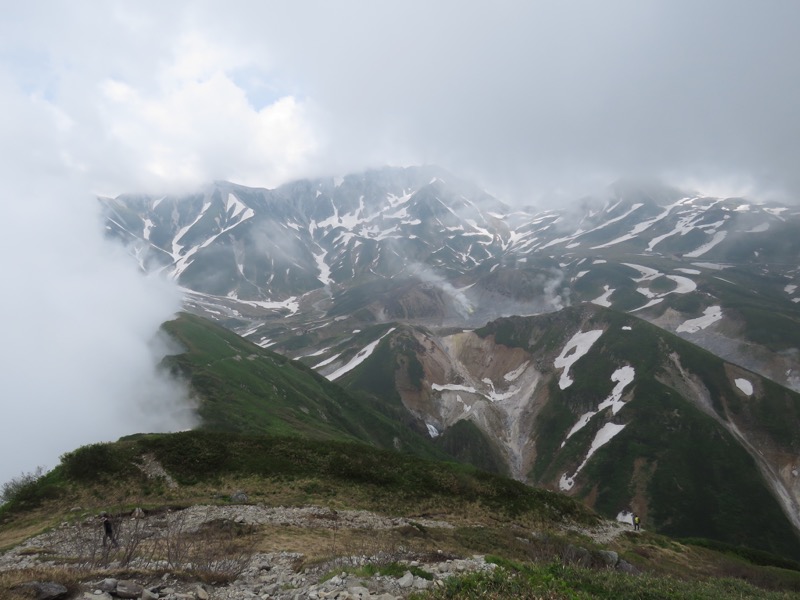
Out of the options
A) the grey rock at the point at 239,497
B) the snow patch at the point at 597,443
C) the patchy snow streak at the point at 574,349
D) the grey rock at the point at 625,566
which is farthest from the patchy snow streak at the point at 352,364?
the grey rock at the point at 625,566

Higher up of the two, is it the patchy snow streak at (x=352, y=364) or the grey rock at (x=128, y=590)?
the patchy snow streak at (x=352, y=364)

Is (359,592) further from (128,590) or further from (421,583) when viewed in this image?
(128,590)

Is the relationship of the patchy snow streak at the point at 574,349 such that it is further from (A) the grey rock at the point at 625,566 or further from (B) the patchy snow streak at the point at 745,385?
(A) the grey rock at the point at 625,566

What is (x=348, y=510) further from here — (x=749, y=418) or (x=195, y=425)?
(x=749, y=418)

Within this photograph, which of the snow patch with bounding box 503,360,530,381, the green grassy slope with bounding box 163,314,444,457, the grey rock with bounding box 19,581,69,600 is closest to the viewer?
the grey rock with bounding box 19,581,69,600

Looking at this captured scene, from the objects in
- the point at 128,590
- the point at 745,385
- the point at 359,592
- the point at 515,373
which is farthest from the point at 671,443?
the point at 128,590

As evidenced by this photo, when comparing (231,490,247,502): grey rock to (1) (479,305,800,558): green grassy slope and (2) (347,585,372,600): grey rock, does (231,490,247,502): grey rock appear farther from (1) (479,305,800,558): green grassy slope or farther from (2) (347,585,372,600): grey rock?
(1) (479,305,800,558): green grassy slope

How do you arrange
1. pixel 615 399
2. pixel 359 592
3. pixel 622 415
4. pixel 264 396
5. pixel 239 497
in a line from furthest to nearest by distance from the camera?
1. pixel 615 399
2. pixel 622 415
3. pixel 264 396
4. pixel 239 497
5. pixel 359 592

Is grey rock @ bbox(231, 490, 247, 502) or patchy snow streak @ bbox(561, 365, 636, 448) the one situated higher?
patchy snow streak @ bbox(561, 365, 636, 448)

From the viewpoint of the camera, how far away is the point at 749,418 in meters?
113

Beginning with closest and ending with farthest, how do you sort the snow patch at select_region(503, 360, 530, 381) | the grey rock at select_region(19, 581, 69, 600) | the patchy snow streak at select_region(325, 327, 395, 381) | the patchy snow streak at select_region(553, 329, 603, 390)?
1. the grey rock at select_region(19, 581, 69, 600)
2. the patchy snow streak at select_region(553, 329, 603, 390)
3. the snow patch at select_region(503, 360, 530, 381)
4. the patchy snow streak at select_region(325, 327, 395, 381)

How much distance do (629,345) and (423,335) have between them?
8396 centimetres

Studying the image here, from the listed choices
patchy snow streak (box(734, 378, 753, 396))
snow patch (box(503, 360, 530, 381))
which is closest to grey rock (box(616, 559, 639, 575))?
patchy snow streak (box(734, 378, 753, 396))

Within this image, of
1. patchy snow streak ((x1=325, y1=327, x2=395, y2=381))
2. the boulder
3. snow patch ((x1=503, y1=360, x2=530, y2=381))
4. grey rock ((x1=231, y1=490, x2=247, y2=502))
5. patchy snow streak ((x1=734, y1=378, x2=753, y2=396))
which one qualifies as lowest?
grey rock ((x1=231, y1=490, x2=247, y2=502))
